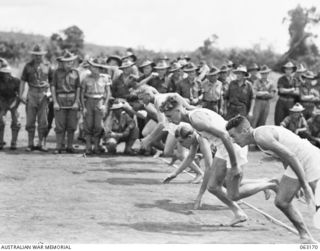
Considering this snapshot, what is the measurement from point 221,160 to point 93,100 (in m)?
6.36

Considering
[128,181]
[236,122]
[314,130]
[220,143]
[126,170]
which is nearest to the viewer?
[236,122]

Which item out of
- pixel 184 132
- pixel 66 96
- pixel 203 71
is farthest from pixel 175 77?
pixel 184 132

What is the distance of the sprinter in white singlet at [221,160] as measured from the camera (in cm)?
851

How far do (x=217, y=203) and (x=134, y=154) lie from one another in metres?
5.43

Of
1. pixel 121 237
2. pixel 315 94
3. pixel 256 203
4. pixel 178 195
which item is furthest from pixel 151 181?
pixel 315 94

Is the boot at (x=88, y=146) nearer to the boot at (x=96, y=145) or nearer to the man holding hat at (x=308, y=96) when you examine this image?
the boot at (x=96, y=145)

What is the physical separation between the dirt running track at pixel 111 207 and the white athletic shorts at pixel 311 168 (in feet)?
2.58

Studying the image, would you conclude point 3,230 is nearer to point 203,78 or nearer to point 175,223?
point 175,223

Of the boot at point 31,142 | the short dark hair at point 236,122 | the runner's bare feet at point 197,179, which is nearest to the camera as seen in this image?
the short dark hair at point 236,122

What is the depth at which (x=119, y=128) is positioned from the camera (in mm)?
15109

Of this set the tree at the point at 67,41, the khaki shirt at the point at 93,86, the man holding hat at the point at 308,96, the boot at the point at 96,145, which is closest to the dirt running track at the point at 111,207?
the boot at the point at 96,145

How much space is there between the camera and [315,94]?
54.2ft

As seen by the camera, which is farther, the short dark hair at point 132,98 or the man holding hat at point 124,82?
the man holding hat at point 124,82

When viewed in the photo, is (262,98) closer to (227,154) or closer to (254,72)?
(254,72)
